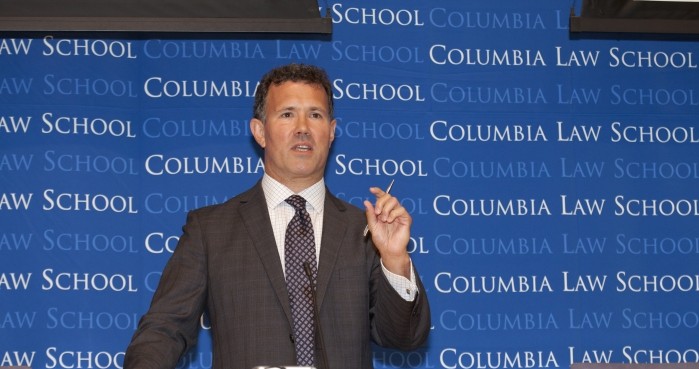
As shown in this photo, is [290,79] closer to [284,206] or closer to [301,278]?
[284,206]

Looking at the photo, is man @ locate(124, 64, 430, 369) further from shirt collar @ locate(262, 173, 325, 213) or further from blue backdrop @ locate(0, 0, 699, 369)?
blue backdrop @ locate(0, 0, 699, 369)

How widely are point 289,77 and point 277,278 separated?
0.68 metres

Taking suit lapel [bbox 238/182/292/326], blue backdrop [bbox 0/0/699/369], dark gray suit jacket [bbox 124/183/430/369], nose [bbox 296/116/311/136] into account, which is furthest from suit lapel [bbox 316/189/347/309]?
blue backdrop [bbox 0/0/699/369]

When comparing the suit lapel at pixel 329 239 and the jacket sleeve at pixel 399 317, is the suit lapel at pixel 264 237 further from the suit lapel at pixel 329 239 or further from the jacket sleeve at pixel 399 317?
the jacket sleeve at pixel 399 317

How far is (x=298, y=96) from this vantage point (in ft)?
9.36

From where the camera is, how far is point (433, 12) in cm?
398

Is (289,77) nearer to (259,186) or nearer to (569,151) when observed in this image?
(259,186)

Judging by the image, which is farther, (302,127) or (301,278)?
(302,127)

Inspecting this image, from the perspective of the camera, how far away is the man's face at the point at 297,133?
2816 millimetres

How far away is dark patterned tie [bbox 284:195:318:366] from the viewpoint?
8.38 feet

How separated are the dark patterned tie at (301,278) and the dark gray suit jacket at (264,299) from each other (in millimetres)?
28

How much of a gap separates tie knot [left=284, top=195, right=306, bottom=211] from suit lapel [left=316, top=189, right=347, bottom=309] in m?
0.07

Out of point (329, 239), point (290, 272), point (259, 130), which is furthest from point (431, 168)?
point (290, 272)

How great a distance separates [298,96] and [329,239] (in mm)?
480
